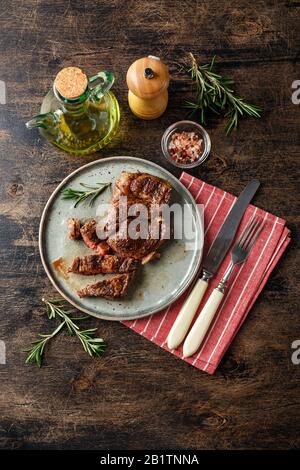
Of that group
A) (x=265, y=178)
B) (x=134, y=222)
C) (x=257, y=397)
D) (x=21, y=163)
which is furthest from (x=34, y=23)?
(x=257, y=397)

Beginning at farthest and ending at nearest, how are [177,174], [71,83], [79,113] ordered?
1. [177,174]
2. [79,113]
3. [71,83]

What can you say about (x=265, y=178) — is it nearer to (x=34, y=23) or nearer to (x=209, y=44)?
(x=209, y=44)

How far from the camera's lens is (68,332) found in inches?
95.6

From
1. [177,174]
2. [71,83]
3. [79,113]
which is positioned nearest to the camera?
[71,83]

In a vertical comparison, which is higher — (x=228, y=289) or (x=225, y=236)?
(x=225, y=236)

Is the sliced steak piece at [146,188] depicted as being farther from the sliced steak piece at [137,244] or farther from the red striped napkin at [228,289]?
the red striped napkin at [228,289]

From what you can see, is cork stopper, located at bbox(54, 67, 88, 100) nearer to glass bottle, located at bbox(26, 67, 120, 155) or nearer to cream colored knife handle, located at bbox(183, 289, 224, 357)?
glass bottle, located at bbox(26, 67, 120, 155)

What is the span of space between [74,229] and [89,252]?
12cm

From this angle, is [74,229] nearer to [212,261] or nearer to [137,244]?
[137,244]

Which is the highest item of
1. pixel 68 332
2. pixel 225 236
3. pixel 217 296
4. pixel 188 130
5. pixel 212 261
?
pixel 188 130

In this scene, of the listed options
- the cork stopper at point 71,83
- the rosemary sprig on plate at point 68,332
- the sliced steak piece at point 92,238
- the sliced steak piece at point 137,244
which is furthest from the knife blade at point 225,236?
the cork stopper at point 71,83

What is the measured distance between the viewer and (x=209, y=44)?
100 inches

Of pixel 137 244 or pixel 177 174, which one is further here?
pixel 177 174

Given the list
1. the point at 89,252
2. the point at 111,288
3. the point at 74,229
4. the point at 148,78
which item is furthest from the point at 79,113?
the point at 111,288
